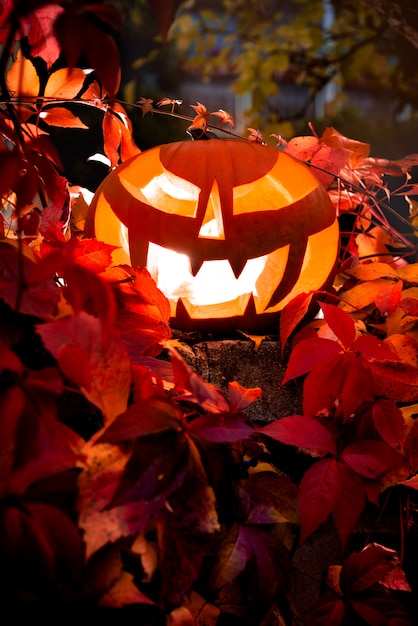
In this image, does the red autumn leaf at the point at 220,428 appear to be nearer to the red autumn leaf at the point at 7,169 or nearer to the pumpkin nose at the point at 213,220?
the red autumn leaf at the point at 7,169

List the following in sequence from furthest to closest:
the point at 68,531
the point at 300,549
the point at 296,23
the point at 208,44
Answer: the point at 208,44
the point at 296,23
the point at 300,549
the point at 68,531

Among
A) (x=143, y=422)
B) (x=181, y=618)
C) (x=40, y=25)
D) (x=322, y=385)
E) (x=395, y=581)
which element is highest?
(x=40, y=25)

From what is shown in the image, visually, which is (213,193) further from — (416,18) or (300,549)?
(416,18)

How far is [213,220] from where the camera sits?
964mm

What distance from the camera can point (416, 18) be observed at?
6.19ft

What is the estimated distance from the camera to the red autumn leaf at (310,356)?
0.72 metres

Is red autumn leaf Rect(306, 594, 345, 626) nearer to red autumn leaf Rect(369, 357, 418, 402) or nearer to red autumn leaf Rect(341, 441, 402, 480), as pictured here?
red autumn leaf Rect(341, 441, 402, 480)

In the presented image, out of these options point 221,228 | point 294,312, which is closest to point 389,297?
point 294,312

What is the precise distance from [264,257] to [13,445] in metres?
0.57

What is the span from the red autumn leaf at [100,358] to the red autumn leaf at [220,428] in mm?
77

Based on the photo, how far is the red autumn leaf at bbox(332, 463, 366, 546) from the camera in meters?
0.66

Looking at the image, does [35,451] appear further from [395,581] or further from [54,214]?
[395,581]

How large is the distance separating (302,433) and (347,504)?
0.31 feet

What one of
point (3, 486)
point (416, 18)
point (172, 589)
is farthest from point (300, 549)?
point (416, 18)
